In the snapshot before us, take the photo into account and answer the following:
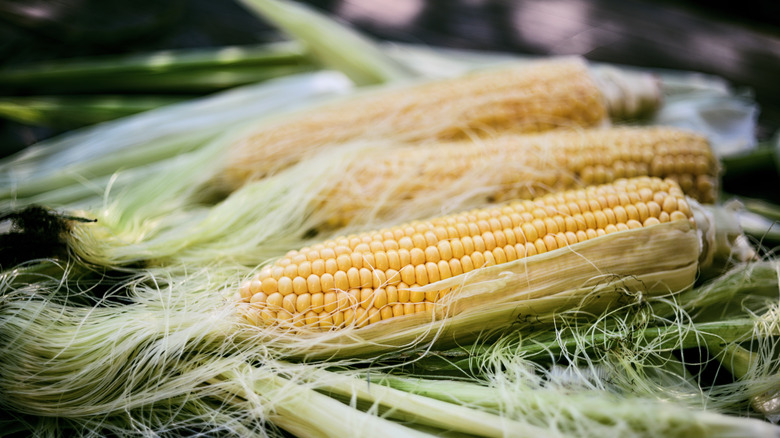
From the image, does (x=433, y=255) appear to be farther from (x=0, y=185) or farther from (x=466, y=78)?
(x=0, y=185)

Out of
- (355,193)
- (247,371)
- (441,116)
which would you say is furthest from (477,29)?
(247,371)

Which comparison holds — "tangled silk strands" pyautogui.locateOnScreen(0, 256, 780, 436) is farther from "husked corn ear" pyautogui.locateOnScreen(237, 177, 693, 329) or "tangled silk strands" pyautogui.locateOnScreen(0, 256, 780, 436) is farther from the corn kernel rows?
the corn kernel rows

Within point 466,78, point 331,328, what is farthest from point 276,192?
point 466,78

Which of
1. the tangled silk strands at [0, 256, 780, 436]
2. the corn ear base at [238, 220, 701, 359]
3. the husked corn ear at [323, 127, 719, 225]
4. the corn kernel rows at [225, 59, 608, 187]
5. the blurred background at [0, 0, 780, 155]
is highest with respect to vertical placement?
the blurred background at [0, 0, 780, 155]

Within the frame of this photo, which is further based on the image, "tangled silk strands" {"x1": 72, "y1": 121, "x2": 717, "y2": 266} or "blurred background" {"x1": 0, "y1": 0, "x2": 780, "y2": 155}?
"blurred background" {"x1": 0, "y1": 0, "x2": 780, "y2": 155}

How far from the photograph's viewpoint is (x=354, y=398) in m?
0.82

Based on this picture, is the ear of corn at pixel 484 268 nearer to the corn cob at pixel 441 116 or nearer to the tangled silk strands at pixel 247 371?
the tangled silk strands at pixel 247 371

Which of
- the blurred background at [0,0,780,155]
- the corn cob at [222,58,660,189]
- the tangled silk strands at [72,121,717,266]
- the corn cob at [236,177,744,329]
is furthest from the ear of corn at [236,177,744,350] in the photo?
the blurred background at [0,0,780,155]

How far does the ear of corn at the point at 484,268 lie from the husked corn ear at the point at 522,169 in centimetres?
19

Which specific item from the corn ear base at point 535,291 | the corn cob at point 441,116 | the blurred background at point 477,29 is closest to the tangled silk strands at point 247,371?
the corn ear base at point 535,291

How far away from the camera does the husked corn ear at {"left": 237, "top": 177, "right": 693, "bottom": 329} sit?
2.92ft

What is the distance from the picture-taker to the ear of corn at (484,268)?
89 cm

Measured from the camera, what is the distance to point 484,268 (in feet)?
2.93

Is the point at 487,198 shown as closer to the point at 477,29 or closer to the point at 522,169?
the point at 522,169
